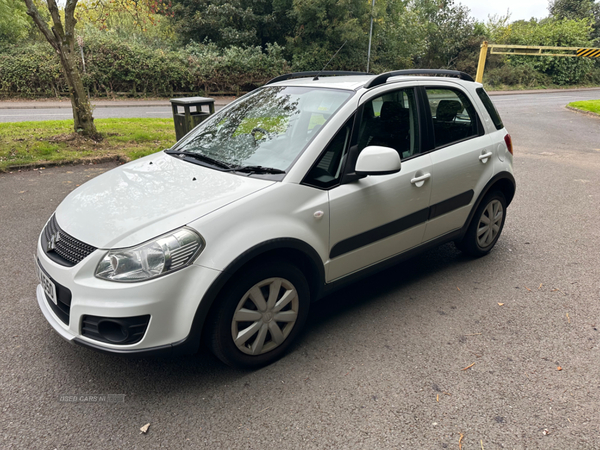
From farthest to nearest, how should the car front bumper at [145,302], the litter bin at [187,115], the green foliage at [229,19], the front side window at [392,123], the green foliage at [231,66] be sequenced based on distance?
1. the green foliage at [229,19]
2. the green foliage at [231,66]
3. the litter bin at [187,115]
4. the front side window at [392,123]
5. the car front bumper at [145,302]

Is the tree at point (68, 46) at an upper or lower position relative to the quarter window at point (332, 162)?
upper

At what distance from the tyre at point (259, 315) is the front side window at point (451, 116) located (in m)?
1.81

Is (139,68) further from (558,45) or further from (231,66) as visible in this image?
(558,45)

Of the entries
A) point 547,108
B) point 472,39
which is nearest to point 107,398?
point 547,108

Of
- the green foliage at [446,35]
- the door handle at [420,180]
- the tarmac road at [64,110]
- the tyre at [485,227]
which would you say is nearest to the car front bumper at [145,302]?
the door handle at [420,180]

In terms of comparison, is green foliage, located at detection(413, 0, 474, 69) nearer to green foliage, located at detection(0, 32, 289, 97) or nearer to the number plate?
green foliage, located at detection(0, 32, 289, 97)

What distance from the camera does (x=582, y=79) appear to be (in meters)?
39.0

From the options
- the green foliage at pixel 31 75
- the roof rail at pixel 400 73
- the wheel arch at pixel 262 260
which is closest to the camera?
the wheel arch at pixel 262 260

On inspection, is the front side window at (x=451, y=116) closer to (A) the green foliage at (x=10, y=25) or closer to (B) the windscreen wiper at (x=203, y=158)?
(B) the windscreen wiper at (x=203, y=158)

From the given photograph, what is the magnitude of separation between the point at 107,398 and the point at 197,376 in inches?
20.4

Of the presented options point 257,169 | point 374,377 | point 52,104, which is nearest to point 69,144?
point 257,169

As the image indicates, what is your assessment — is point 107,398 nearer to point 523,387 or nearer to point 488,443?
point 488,443

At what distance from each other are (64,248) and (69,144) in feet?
24.1

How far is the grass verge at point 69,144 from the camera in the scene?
805cm
